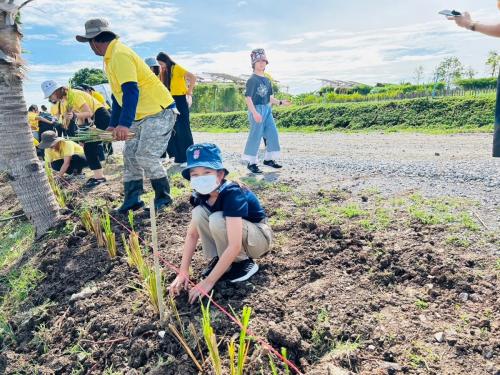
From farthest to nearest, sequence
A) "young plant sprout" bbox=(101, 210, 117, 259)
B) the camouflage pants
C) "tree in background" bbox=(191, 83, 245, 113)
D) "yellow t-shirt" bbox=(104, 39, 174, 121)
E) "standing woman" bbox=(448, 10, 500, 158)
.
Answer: "tree in background" bbox=(191, 83, 245, 113)
the camouflage pants
"yellow t-shirt" bbox=(104, 39, 174, 121)
"young plant sprout" bbox=(101, 210, 117, 259)
"standing woman" bbox=(448, 10, 500, 158)

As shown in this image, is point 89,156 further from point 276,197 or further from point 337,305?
point 337,305

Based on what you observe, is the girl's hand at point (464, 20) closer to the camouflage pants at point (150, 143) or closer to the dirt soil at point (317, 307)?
the dirt soil at point (317, 307)

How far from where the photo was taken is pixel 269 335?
201 cm

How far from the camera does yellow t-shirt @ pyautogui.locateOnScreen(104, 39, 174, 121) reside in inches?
138

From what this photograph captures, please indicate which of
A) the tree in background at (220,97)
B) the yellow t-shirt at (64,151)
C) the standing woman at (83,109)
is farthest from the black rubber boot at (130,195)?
the tree in background at (220,97)

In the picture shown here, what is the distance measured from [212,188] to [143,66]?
194cm

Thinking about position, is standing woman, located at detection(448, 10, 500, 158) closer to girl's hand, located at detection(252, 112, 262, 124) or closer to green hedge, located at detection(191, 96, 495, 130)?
girl's hand, located at detection(252, 112, 262, 124)

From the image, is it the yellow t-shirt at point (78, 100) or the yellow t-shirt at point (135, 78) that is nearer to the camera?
the yellow t-shirt at point (135, 78)

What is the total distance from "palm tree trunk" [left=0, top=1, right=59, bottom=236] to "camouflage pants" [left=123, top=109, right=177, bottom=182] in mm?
857

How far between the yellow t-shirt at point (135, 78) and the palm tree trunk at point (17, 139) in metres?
0.81

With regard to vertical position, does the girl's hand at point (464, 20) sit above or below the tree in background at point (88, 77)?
below

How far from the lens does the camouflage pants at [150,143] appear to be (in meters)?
3.91

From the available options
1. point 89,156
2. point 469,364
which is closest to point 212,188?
point 469,364

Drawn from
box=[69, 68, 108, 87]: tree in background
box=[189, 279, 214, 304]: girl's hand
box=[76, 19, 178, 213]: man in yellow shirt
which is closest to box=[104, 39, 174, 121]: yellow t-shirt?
Answer: box=[76, 19, 178, 213]: man in yellow shirt
